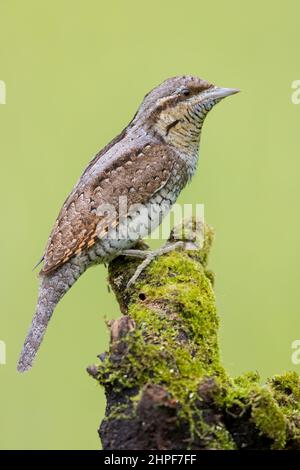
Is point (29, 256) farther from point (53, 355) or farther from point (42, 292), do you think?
point (42, 292)

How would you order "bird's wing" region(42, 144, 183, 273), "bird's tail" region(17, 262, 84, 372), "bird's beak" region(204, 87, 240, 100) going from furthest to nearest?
1. "bird's beak" region(204, 87, 240, 100)
2. "bird's wing" region(42, 144, 183, 273)
3. "bird's tail" region(17, 262, 84, 372)

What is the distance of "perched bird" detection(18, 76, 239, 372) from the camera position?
4.32 m

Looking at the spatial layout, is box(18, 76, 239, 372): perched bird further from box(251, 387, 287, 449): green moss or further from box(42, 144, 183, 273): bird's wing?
box(251, 387, 287, 449): green moss

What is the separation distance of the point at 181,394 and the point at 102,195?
1.93 m

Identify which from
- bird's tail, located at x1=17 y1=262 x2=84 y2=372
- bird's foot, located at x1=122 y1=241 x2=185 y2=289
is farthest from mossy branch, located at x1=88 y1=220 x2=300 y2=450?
bird's tail, located at x1=17 y1=262 x2=84 y2=372

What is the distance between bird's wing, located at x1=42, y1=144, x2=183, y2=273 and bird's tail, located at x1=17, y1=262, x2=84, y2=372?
3.3 inches

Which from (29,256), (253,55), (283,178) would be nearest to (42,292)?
(29,256)

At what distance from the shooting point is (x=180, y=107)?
4.71m

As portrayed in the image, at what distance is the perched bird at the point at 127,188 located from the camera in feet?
14.2

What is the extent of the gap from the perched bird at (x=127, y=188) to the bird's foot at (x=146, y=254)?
0.18ft

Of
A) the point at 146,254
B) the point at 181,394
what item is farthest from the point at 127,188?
the point at 181,394

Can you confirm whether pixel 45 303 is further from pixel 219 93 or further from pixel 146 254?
pixel 219 93
